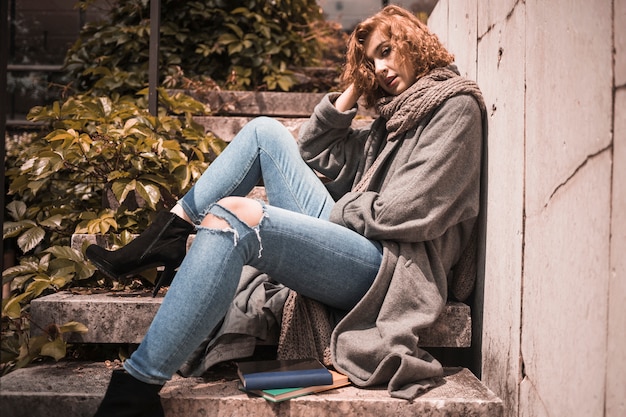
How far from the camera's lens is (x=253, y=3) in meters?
4.52

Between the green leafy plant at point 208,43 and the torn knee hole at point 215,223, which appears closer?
the torn knee hole at point 215,223

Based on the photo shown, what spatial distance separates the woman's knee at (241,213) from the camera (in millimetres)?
1602

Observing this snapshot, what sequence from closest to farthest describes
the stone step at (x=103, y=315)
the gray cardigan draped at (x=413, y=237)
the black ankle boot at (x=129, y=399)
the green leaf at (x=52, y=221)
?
1. the black ankle boot at (x=129, y=399)
2. the gray cardigan draped at (x=413, y=237)
3. the stone step at (x=103, y=315)
4. the green leaf at (x=52, y=221)

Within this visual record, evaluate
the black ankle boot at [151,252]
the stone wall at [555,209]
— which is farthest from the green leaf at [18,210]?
the stone wall at [555,209]

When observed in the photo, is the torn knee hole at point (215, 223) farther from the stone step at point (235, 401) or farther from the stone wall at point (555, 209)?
the stone wall at point (555, 209)

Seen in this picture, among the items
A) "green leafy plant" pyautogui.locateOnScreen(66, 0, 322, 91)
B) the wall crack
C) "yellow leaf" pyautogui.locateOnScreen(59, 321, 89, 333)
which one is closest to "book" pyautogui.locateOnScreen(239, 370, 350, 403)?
"yellow leaf" pyautogui.locateOnScreen(59, 321, 89, 333)

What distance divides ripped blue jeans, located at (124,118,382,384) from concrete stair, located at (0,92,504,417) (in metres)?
0.18

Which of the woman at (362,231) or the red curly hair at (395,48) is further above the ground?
the red curly hair at (395,48)

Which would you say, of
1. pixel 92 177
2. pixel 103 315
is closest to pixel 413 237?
pixel 103 315

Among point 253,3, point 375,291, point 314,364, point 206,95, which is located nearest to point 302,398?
point 314,364

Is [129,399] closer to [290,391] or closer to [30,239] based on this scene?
[290,391]

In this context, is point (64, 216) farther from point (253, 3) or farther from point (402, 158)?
point (253, 3)

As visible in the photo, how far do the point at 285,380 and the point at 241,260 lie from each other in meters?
0.32

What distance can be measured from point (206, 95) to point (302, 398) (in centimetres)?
246
